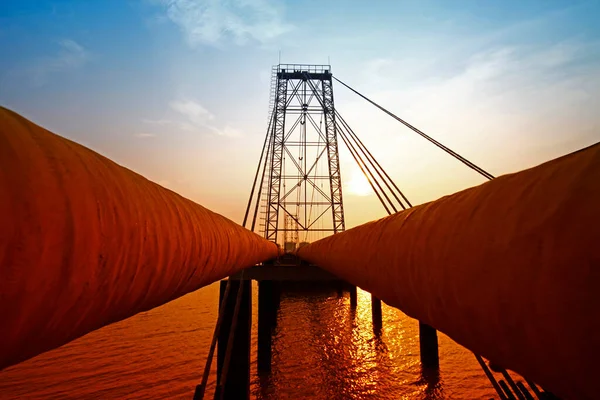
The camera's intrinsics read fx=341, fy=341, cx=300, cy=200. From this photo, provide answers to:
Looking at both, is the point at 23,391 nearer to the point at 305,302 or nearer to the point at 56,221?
the point at 56,221

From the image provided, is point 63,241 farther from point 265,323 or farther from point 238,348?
point 265,323

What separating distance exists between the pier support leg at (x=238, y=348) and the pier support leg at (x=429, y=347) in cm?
565

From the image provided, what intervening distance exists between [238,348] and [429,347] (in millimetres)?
6030

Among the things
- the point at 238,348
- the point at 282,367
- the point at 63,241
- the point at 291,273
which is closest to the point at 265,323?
the point at 282,367

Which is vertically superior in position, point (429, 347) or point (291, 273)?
point (291, 273)

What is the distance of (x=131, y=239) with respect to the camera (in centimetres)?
92

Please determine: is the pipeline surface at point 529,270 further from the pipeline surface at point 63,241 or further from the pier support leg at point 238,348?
the pier support leg at point 238,348

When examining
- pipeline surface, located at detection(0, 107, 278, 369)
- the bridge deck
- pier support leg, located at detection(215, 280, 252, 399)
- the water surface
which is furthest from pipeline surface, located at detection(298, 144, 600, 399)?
the bridge deck

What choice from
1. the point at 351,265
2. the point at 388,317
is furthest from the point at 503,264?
the point at 388,317

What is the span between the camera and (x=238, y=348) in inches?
243

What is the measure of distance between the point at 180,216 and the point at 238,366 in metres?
5.50

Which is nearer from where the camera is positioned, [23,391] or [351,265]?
[351,265]

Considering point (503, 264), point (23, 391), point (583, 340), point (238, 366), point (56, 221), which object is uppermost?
point (56, 221)

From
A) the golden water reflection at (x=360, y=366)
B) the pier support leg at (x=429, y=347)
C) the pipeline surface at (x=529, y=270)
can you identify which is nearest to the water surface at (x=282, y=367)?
the golden water reflection at (x=360, y=366)
